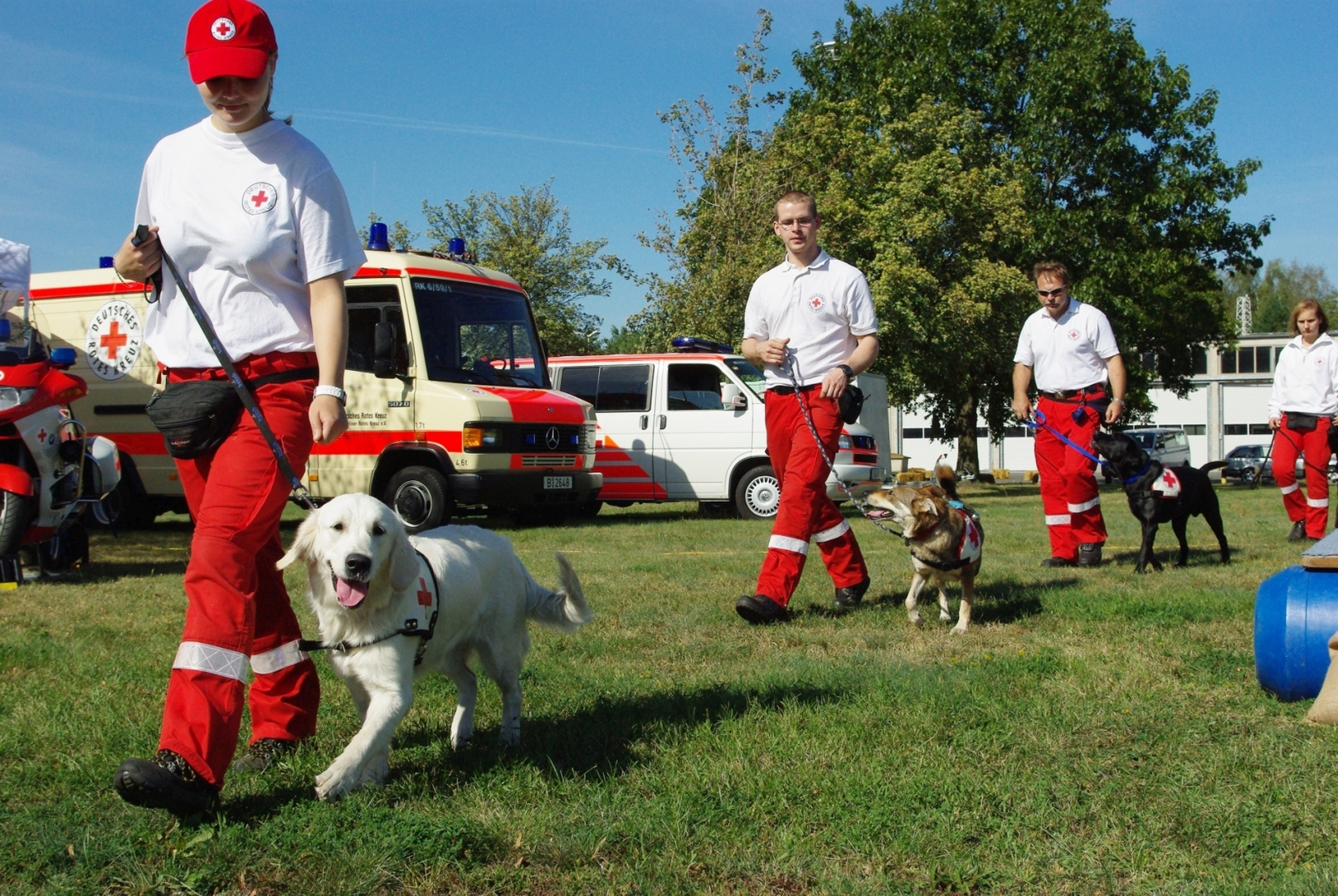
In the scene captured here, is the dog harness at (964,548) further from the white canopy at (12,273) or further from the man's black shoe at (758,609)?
the white canopy at (12,273)

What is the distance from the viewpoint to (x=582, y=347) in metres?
38.3

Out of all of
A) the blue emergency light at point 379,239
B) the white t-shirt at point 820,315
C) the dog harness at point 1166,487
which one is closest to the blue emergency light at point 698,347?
the blue emergency light at point 379,239

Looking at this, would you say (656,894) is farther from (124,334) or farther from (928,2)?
(928,2)

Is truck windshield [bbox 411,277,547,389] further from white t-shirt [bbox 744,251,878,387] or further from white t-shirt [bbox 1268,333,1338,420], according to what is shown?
white t-shirt [bbox 1268,333,1338,420]

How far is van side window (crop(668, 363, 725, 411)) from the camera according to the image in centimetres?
1490

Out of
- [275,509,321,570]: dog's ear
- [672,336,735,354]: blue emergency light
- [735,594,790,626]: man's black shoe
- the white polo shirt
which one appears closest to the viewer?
[275,509,321,570]: dog's ear

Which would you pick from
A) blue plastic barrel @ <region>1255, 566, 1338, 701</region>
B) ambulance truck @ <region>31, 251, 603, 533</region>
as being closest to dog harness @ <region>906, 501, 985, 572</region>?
blue plastic barrel @ <region>1255, 566, 1338, 701</region>

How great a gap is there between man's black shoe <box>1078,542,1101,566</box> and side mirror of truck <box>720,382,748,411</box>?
21.6 ft

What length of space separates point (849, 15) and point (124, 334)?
87.1 ft

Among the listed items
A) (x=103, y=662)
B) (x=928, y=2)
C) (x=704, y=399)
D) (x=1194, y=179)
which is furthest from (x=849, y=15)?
(x=103, y=662)

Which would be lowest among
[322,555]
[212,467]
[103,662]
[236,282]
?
[103,662]

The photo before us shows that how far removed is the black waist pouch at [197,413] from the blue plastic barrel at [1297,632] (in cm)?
353

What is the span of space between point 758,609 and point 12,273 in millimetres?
5918

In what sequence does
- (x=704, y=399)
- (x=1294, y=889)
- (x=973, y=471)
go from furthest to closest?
1. (x=973, y=471)
2. (x=704, y=399)
3. (x=1294, y=889)
